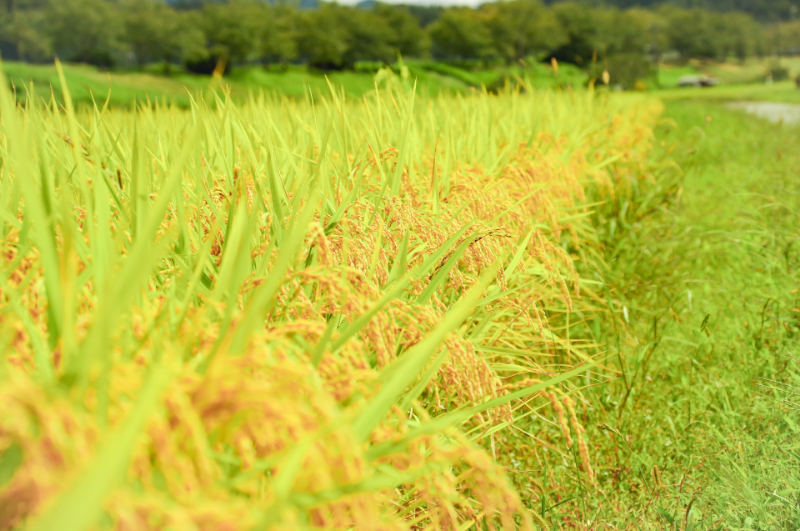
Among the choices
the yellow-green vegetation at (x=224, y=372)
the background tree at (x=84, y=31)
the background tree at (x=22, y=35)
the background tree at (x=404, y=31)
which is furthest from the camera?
the background tree at (x=22, y=35)

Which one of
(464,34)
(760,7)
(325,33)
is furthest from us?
(760,7)

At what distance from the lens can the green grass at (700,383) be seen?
4.98ft

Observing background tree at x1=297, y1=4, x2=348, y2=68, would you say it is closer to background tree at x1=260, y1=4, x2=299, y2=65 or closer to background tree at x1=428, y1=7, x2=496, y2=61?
background tree at x1=260, y1=4, x2=299, y2=65

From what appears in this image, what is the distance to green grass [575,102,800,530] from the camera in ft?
4.98

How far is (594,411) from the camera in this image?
6.50 feet

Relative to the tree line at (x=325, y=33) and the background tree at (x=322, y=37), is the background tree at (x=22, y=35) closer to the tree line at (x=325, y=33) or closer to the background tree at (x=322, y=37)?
the tree line at (x=325, y=33)

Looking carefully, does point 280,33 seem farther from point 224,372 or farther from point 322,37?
point 224,372

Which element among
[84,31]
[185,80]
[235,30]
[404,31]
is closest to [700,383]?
[185,80]

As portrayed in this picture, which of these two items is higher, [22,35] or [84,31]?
[22,35]

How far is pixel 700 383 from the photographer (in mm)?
2072

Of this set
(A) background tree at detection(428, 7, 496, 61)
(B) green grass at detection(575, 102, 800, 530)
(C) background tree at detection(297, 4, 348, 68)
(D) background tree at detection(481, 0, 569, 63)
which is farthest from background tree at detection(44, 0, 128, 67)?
(B) green grass at detection(575, 102, 800, 530)

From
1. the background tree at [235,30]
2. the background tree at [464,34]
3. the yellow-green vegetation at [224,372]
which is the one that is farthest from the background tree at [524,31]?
the yellow-green vegetation at [224,372]

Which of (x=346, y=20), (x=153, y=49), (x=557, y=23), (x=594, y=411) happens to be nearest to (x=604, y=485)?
(x=594, y=411)

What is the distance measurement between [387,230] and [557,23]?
140 feet
